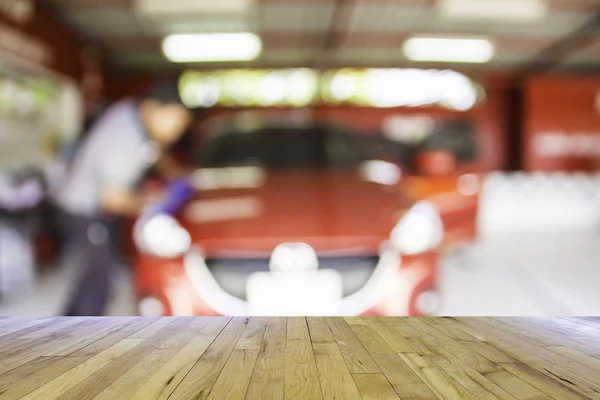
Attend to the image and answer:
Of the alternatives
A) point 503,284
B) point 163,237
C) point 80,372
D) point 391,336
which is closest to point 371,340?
point 391,336

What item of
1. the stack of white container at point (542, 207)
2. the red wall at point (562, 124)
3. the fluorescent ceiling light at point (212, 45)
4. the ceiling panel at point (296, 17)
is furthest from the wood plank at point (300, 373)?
the red wall at point (562, 124)

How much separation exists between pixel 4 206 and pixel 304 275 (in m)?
2.34

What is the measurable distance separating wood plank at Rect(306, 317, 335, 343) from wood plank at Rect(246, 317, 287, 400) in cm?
10

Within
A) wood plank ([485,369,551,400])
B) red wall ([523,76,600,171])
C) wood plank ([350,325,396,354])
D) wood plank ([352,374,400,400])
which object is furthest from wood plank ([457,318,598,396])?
red wall ([523,76,600,171])

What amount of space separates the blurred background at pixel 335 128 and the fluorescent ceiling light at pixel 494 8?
18 mm

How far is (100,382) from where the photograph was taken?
1.38 meters

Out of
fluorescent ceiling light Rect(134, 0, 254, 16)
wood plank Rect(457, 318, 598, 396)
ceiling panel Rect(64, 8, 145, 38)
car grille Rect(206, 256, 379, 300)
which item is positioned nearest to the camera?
wood plank Rect(457, 318, 598, 396)

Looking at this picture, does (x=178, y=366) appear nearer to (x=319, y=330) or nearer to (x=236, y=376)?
(x=236, y=376)

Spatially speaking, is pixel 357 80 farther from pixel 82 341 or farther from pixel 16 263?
pixel 82 341

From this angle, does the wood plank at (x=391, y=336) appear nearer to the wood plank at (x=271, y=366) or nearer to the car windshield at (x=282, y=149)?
the wood plank at (x=271, y=366)

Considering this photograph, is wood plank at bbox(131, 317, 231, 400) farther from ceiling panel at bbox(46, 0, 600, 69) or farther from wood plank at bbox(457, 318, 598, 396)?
ceiling panel at bbox(46, 0, 600, 69)

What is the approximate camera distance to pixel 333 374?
1.43 m

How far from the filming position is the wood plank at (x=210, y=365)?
129 centimetres

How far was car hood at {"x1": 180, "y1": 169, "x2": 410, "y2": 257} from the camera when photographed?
68.8 inches
